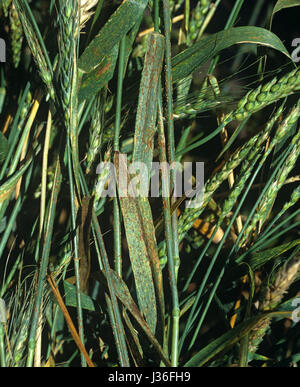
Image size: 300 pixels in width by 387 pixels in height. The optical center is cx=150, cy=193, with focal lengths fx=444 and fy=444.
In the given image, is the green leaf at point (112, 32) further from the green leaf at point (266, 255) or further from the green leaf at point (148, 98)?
the green leaf at point (266, 255)

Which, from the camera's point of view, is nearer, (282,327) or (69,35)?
(69,35)

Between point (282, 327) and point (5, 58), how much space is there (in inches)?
26.7

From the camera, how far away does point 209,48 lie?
58 cm

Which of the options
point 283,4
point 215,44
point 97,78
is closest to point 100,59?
point 97,78

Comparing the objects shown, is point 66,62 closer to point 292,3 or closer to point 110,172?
point 110,172

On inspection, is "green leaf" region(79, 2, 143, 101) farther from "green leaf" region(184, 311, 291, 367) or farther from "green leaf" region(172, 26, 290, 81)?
"green leaf" region(184, 311, 291, 367)

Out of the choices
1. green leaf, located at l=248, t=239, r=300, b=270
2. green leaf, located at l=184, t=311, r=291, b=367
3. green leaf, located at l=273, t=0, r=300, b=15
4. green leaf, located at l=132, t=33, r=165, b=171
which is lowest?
green leaf, located at l=184, t=311, r=291, b=367

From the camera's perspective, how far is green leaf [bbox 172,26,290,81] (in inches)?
22.5

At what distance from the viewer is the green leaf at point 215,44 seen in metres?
0.57

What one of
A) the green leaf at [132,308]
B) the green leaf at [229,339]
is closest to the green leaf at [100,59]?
the green leaf at [132,308]

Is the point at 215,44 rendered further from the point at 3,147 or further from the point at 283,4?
the point at 3,147

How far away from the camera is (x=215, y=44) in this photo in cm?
57

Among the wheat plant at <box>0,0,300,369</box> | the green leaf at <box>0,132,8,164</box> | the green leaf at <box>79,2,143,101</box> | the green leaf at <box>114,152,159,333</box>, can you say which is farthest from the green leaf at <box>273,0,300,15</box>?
the green leaf at <box>0,132,8,164</box>
